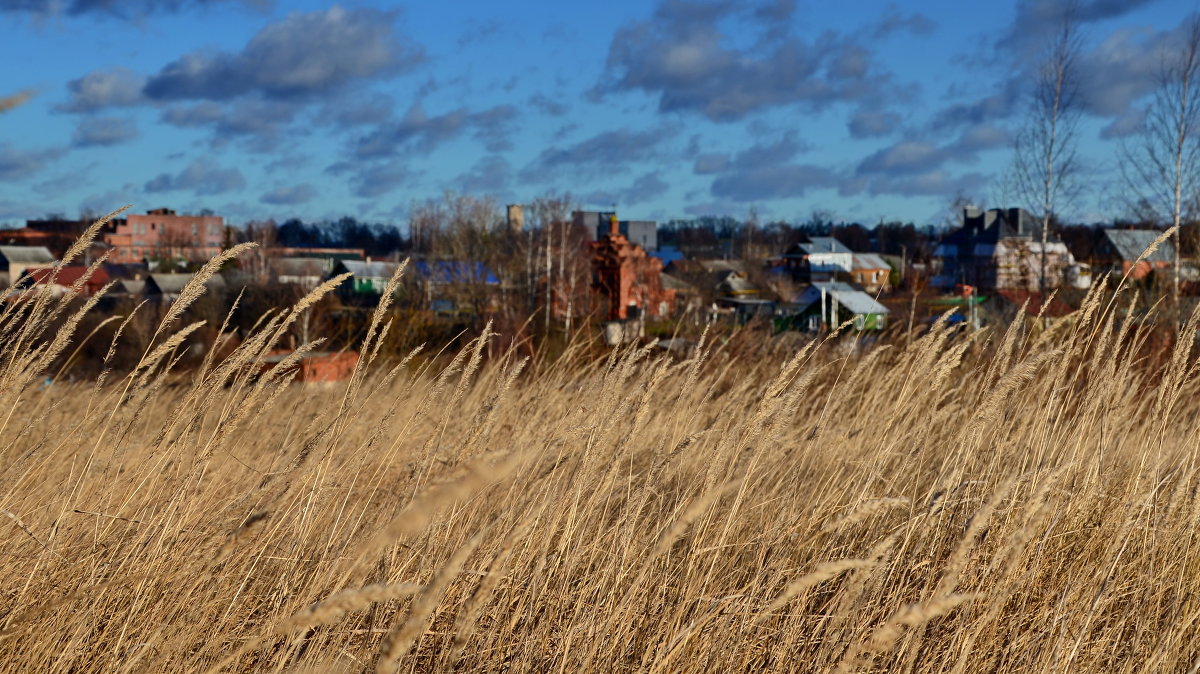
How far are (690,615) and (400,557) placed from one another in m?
0.75

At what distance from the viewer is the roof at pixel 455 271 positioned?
46375mm

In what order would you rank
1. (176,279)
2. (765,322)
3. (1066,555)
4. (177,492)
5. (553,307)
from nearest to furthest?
(177,492) < (1066,555) < (765,322) < (553,307) < (176,279)

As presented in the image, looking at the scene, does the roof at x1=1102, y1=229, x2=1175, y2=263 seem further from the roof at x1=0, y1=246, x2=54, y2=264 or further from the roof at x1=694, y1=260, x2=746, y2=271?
the roof at x1=0, y1=246, x2=54, y2=264

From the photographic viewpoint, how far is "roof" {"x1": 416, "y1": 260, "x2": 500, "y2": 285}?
46375 mm

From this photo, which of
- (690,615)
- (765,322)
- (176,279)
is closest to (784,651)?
(690,615)

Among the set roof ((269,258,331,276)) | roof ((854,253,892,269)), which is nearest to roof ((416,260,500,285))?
roof ((269,258,331,276))

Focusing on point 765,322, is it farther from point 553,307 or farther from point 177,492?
point 553,307

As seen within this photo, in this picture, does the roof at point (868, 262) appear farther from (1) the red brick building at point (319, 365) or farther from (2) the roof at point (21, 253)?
(1) the red brick building at point (319, 365)

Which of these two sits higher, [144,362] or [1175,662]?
[144,362]

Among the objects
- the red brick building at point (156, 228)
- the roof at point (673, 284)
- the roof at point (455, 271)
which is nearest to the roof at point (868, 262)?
the roof at point (673, 284)

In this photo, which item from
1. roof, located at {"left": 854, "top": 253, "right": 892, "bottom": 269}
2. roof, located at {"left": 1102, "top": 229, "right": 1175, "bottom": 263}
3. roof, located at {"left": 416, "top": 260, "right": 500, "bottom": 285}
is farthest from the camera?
roof, located at {"left": 854, "top": 253, "right": 892, "bottom": 269}

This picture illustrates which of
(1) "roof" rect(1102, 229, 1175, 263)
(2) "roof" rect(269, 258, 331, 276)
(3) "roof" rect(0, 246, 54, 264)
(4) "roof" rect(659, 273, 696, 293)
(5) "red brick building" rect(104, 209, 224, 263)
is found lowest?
(4) "roof" rect(659, 273, 696, 293)

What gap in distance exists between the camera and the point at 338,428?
102 inches

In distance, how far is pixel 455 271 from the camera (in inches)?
1902
